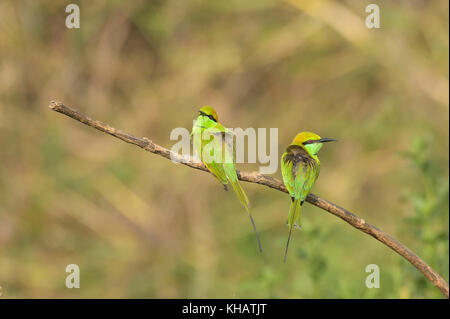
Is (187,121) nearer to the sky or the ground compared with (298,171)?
nearer to the sky

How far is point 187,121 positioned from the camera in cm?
407

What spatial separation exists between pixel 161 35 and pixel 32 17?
758 millimetres

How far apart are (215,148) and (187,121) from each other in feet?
9.14

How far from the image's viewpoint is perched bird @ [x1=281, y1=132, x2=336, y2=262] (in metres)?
1.20

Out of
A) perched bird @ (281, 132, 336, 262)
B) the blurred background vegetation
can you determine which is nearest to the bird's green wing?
perched bird @ (281, 132, 336, 262)

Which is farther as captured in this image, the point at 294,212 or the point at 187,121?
the point at 187,121

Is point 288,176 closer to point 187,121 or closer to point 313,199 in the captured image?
point 313,199

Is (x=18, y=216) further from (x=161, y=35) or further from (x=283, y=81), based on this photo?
(x=283, y=81)

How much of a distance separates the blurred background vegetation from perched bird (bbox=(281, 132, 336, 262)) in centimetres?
215

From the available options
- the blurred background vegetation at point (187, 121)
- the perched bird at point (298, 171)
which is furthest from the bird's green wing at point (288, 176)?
the blurred background vegetation at point (187, 121)

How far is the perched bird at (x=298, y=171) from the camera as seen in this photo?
1204 millimetres

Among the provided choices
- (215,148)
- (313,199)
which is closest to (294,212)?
(313,199)

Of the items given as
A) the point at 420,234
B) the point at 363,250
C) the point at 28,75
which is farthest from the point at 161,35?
the point at 420,234

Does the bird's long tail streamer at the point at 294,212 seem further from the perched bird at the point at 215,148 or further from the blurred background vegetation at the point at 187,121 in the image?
the blurred background vegetation at the point at 187,121
